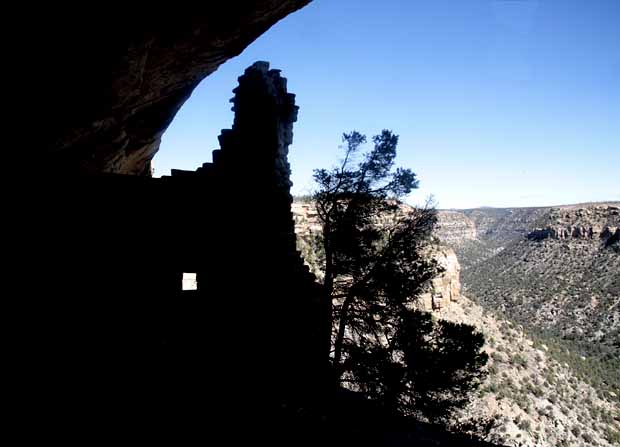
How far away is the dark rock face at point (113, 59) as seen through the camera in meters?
5.29

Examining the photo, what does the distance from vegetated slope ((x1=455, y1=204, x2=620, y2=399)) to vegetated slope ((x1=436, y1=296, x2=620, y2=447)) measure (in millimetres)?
3024

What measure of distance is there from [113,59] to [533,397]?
121 feet

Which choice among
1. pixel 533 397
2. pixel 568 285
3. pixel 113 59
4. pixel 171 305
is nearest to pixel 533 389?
pixel 533 397

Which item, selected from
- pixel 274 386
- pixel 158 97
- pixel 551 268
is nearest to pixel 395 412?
pixel 274 386

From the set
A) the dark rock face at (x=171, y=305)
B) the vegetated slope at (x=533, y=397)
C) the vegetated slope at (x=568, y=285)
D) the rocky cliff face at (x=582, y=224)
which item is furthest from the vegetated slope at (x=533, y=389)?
the rocky cliff face at (x=582, y=224)

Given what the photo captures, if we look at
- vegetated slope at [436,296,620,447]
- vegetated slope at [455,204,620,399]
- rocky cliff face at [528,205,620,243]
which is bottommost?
vegetated slope at [436,296,620,447]

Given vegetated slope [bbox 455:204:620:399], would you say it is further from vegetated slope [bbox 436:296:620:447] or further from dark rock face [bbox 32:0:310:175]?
dark rock face [bbox 32:0:310:175]

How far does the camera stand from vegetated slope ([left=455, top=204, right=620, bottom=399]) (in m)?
42.8

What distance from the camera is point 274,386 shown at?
714 centimetres

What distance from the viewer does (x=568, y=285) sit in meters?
54.4

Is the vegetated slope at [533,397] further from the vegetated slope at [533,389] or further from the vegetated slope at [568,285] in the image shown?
the vegetated slope at [568,285]

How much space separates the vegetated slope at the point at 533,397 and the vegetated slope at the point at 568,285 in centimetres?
302

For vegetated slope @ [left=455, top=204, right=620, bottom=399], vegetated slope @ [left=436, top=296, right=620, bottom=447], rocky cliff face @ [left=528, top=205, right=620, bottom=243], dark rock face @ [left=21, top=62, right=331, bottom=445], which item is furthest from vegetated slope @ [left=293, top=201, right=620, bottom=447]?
rocky cliff face @ [left=528, top=205, right=620, bottom=243]

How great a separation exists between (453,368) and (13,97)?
1041 cm
